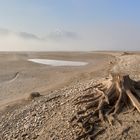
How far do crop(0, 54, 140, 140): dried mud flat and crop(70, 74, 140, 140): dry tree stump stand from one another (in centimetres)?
19

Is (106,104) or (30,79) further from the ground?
(106,104)

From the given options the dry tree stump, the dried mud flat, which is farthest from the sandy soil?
the dry tree stump

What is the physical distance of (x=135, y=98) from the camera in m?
12.4

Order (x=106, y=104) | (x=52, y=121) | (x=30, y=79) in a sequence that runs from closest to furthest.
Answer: (x=106, y=104)
(x=52, y=121)
(x=30, y=79)

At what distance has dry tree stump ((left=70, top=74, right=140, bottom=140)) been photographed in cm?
1198

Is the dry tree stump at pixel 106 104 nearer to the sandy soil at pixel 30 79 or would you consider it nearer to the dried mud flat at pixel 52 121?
the dried mud flat at pixel 52 121

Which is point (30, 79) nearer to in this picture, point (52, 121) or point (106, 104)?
point (52, 121)

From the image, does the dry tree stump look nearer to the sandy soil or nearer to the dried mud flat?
the dried mud flat

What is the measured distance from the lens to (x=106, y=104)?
1263cm

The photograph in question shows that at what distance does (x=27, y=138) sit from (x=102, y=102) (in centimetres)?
231

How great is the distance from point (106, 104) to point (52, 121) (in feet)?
5.36

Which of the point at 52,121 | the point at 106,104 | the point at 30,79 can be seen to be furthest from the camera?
the point at 30,79

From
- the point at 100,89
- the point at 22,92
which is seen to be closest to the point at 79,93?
the point at 100,89

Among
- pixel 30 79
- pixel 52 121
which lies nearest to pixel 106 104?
pixel 52 121
